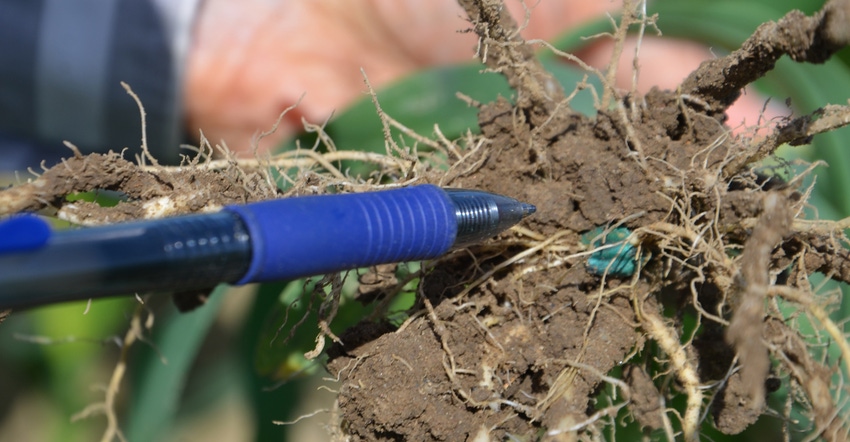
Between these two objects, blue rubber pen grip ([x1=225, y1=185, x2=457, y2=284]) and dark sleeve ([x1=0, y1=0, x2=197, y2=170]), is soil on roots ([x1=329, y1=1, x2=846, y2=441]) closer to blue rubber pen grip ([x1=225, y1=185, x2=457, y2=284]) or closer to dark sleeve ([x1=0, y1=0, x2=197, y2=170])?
blue rubber pen grip ([x1=225, y1=185, x2=457, y2=284])

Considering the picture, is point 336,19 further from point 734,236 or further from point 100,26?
point 734,236

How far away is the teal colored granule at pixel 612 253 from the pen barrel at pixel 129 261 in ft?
1.32

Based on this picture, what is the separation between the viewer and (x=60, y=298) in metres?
0.41

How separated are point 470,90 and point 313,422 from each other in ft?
5.45

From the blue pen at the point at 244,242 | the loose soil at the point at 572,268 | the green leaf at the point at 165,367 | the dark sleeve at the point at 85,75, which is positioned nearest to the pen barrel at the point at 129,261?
the blue pen at the point at 244,242

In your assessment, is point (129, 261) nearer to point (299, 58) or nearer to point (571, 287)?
point (571, 287)

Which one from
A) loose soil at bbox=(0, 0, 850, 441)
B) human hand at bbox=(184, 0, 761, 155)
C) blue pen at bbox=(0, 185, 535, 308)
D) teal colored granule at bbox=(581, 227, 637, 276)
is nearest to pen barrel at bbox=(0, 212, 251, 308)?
blue pen at bbox=(0, 185, 535, 308)

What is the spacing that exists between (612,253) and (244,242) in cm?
42

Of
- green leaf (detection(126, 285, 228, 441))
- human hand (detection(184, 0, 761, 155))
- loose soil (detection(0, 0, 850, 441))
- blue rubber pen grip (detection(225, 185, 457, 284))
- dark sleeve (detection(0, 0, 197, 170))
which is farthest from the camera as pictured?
human hand (detection(184, 0, 761, 155))

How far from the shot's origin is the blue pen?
0.41 metres

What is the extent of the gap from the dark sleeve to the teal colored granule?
134cm

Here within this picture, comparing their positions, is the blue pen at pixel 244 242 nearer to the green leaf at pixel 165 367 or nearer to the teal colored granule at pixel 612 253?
the teal colored granule at pixel 612 253

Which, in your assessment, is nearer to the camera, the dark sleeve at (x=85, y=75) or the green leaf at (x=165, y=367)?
the green leaf at (x=165, y=367)

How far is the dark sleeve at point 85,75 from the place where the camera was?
1.62 m
